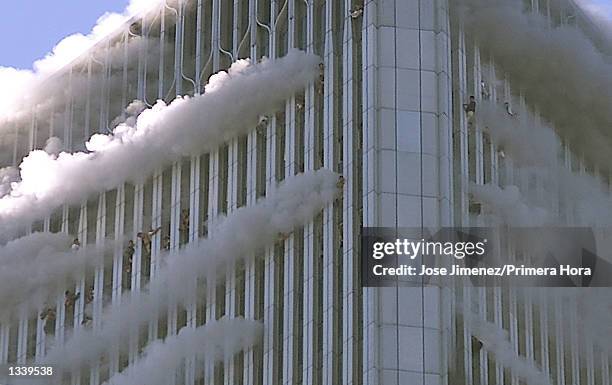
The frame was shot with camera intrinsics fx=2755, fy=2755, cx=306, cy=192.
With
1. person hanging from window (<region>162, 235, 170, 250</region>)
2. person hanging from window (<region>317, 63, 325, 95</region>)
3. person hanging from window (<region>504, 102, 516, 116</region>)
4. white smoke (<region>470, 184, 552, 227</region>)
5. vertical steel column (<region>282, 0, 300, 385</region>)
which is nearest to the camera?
vertical steel column (<region>282, 0, 300, 385</region>)

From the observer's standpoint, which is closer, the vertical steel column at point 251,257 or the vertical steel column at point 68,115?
the vertical steel column at point 251,257

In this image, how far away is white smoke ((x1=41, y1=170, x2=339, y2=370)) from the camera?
110 meters

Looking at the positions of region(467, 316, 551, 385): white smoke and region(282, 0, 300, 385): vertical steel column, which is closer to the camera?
region(467, 316, 551, 385): white smoke

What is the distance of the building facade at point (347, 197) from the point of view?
347ft

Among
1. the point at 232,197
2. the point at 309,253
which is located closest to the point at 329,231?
the point at 309,253

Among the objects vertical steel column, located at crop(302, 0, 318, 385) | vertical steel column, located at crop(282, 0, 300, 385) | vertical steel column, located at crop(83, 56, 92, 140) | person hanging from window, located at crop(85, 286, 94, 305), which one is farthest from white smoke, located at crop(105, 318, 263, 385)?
vertical steel column, located at crop(83, 56, 92, 140)

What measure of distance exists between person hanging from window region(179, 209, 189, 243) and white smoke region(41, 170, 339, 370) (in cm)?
76

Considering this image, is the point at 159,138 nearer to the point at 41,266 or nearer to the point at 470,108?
the point at 41,266

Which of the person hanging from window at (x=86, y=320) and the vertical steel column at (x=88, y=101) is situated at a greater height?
the vertical steel column at (x=88, y=101)

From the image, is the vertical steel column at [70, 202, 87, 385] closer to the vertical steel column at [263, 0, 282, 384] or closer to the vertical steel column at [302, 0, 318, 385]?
the vertical steel column at [263, 0, 282, 384]

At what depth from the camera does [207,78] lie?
12025 centimetres

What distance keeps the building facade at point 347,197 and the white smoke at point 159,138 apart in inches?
27.1

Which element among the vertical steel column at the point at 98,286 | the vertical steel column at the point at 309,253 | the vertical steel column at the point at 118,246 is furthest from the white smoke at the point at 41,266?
the vertical steel column at the point at 309,253

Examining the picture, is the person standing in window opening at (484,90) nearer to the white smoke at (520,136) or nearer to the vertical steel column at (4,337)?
the white smoke at (520,136)
